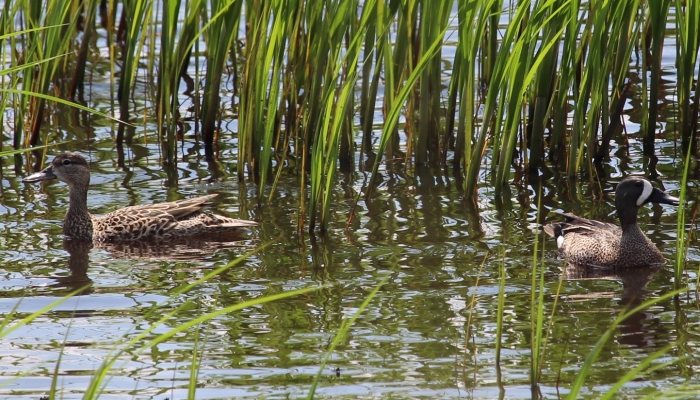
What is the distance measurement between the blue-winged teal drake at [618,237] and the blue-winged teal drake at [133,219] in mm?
2420

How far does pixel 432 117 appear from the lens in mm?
9422

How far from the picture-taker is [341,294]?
6.86 meters

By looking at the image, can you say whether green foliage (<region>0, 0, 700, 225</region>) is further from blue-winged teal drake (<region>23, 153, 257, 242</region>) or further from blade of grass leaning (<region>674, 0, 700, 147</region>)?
blue-winged teal drake (<region>23, 153, 257, 242</region>)

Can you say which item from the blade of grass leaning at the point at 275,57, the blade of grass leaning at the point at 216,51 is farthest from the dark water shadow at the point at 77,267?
the blade of grass leaning at the point at 216,51

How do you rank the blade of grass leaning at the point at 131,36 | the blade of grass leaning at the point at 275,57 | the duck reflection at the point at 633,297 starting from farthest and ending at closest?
the blade of grass leaning at the point at 131,36
the blade of grass leaning at the point at 275,57
the duck reflection at the point at 633,297

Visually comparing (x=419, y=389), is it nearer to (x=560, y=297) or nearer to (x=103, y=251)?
(x=560, y=297)

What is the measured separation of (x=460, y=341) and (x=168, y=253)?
10.4 ft

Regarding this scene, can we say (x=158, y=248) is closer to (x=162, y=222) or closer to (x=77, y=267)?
(x=162, y=222)

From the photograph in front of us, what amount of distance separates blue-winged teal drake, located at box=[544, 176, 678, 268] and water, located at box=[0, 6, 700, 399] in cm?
14

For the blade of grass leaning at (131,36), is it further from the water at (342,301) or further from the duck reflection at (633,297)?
the duck reflection at (633,297)

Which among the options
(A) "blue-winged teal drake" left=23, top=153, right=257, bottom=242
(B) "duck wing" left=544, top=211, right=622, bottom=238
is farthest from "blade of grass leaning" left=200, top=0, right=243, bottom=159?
(B) "duck wing" left=544, top=211, right=622, bottom=238

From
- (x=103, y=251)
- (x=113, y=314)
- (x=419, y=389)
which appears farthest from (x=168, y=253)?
(x=419, y=389)

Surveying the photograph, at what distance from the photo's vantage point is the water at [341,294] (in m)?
5.39

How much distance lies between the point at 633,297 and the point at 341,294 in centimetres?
182
